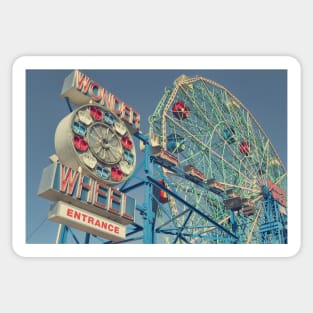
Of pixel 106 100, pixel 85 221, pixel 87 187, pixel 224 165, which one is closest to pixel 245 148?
pixel 224 165

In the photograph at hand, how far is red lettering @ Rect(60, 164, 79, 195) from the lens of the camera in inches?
310

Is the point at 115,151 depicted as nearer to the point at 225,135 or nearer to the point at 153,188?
the point at 153,188

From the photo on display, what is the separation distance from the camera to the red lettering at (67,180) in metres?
7.88

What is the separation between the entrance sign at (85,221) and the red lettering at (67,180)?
208 millimetres

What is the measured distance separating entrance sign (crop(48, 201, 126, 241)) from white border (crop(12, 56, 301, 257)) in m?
1.11

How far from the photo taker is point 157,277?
21.7ft

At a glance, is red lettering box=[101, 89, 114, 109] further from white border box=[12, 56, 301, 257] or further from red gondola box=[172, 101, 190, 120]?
red gondola box=[172, 101, 190, 120]

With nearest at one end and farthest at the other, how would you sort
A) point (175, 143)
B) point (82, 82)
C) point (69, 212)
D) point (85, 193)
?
point (69, 212) < point (85, 193) < point (82, 82) < point (175, 143)

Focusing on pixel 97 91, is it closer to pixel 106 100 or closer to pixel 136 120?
pixel 106 100
